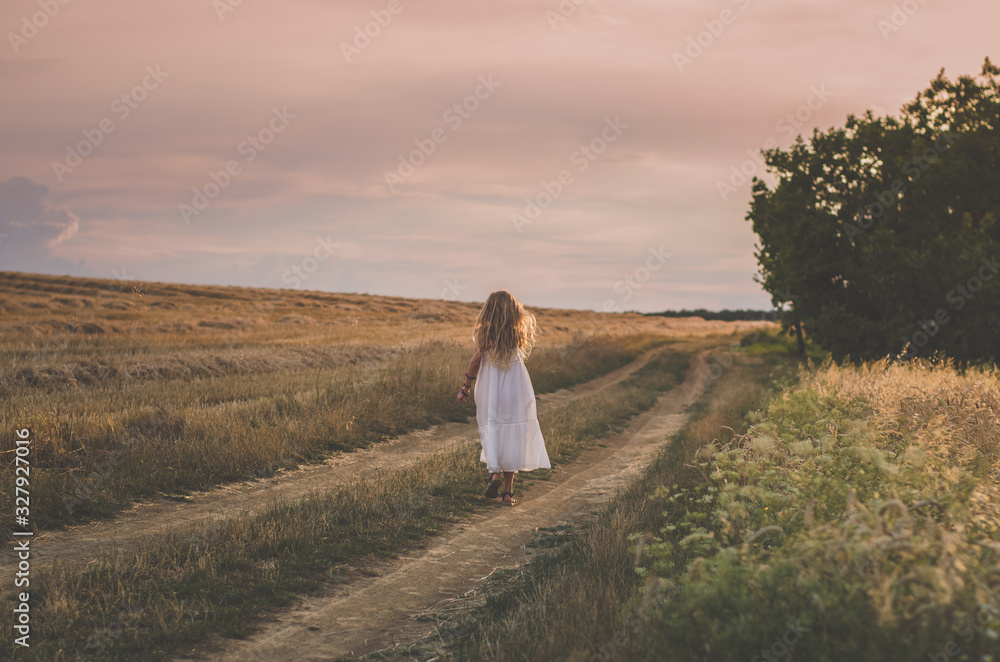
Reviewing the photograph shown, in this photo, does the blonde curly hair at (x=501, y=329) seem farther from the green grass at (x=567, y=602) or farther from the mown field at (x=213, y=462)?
the green grass at (x=567, y=602)

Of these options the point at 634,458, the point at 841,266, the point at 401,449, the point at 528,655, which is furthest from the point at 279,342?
the point at 528,655

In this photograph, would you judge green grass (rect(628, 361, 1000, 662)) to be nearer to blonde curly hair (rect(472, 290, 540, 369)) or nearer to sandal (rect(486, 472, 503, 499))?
sandal (rect(486, 472, 503, 499))

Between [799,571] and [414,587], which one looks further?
[414,587]

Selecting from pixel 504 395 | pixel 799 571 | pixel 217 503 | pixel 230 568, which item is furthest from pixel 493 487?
pixel 799 571

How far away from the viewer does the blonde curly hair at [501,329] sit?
8.51m

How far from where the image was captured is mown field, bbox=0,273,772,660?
4.74 metres

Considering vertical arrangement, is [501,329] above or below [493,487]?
→ above

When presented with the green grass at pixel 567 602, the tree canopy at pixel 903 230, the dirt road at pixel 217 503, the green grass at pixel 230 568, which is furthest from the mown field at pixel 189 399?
the tree canopy at pixel 903 230

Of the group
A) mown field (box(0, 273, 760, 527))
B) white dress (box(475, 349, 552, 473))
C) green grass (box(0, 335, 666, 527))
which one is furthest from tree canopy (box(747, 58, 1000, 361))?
white dress (box(475, 349, 552, 473))

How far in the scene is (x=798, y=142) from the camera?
28.4 metres

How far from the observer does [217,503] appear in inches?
306

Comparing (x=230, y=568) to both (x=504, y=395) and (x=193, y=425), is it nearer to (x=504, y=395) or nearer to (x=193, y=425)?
(x=504, y=395)

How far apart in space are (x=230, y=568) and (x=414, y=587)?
1.57 metres

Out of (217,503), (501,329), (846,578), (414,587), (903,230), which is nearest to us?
(846,578)
